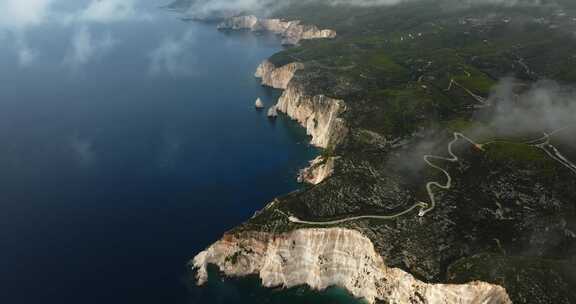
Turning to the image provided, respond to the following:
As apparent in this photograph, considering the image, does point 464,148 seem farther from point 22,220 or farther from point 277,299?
point 22,220

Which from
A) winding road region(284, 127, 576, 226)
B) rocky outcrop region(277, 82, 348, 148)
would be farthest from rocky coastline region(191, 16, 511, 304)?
rocky outcrop region(277, 82, 348, 148)

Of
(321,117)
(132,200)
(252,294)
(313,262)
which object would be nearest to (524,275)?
(313,262)

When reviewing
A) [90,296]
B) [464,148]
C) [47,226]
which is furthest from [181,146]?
[464,148]

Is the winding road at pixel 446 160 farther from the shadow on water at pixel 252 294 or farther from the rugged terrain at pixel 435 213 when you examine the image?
the shadow on water at pixel 252 294

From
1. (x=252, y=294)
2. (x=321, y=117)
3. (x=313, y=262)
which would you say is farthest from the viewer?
(x=321, y=117)

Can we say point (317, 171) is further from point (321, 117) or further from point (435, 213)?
point (435, 213)

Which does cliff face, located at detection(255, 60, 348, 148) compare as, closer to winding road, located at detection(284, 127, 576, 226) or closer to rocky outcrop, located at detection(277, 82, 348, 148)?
rocky outcrop, located at detection(277, 82, 348, 148)
